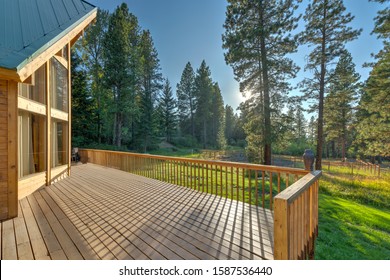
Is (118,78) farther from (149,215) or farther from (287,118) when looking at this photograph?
(149,215)

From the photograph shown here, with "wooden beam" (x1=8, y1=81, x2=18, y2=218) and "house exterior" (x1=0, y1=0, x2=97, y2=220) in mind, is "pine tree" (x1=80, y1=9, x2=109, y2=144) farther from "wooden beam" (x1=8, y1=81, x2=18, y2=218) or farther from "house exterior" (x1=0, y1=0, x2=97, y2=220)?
"wooden beam" (x1=8, y1=81, x2=18, y2=218)

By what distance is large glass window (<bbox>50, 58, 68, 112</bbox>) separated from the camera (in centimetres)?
543

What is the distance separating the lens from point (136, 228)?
2758 millimetres

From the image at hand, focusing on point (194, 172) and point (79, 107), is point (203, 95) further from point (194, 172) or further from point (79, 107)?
point (194, 172)

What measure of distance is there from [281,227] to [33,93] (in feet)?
19.5

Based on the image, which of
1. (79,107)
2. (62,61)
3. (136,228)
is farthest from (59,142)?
(79,107)

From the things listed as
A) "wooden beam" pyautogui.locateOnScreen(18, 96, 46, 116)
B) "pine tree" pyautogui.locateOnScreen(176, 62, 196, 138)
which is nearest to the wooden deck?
"wooden beam" pyautogui.locateOnScreen(18, 96, 46, 116)

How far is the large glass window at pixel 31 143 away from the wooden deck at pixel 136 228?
72 cm

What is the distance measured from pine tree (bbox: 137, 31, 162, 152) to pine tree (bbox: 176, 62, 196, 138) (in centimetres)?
697

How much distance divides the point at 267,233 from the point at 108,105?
60.6ft

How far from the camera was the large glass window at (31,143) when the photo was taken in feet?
13.0

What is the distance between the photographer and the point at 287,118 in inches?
410
